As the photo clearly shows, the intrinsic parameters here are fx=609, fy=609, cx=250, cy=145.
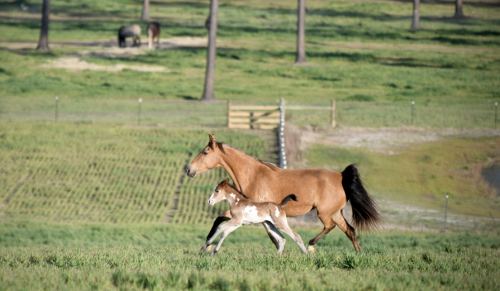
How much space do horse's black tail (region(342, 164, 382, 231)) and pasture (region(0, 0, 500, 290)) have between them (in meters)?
0.74

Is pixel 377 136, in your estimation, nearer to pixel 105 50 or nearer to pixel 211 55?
pixel 211 55

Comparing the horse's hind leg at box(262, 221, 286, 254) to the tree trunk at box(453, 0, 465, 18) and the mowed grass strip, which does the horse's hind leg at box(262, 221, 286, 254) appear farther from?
the tree trunk at box(453, 0, 465, 18)

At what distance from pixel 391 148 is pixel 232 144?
6948 millimetres

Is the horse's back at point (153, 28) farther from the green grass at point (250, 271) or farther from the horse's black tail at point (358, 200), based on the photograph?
the horse's black tail at point (358, 200)

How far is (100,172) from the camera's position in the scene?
22.6 m

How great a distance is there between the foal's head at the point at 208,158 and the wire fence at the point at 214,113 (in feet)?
65.4

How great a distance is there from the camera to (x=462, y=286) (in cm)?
764

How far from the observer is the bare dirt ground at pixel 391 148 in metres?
18.6

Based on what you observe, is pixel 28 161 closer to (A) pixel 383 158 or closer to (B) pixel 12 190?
(B) pixel 12 190

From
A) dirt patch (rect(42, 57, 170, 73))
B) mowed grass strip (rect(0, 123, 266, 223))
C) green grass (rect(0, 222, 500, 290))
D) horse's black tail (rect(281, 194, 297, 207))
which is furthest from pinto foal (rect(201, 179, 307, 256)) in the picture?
dirt patch (rect(42, 57, 170, 73))

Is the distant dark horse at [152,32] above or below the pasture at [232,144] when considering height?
above

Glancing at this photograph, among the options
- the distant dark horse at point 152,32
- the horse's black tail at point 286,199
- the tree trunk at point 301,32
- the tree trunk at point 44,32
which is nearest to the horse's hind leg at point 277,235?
the horse's black tail at point 286,199

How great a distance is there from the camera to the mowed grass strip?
63.0 feet

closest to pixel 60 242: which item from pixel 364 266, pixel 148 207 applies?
pixel 148 207
